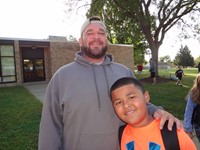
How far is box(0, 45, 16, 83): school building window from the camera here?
77.2ft

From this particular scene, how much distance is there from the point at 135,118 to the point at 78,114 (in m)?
0.56

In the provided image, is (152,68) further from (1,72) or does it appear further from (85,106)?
(85,106)

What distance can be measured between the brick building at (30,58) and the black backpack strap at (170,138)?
76.4 ft

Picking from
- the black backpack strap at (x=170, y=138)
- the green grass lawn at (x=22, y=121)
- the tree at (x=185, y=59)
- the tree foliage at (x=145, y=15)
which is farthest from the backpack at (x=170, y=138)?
the tree at (x=185, y=59)

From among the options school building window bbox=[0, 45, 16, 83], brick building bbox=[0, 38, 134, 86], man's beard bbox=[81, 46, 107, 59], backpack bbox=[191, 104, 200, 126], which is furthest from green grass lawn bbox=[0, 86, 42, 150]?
brick building bbox=[0, 38, 134, 86]

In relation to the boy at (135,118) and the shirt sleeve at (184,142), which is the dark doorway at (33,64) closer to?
the boy at (135,118)

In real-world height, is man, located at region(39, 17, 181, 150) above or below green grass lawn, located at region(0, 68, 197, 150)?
above

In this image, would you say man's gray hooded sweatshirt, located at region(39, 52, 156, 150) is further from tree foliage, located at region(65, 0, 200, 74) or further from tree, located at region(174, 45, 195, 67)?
tree, located at region(174, 45, 195, 67)

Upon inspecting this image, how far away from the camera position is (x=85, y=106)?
2395mm

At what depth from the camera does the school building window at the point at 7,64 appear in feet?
77.2

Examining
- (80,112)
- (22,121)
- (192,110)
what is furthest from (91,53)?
(22,121)

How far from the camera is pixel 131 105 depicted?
7.14ft

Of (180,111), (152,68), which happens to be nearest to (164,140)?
(180,111)

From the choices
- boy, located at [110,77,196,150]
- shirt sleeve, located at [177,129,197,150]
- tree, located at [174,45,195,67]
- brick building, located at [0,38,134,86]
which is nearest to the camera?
shirt sleeve, located at [177,129,197,150]
